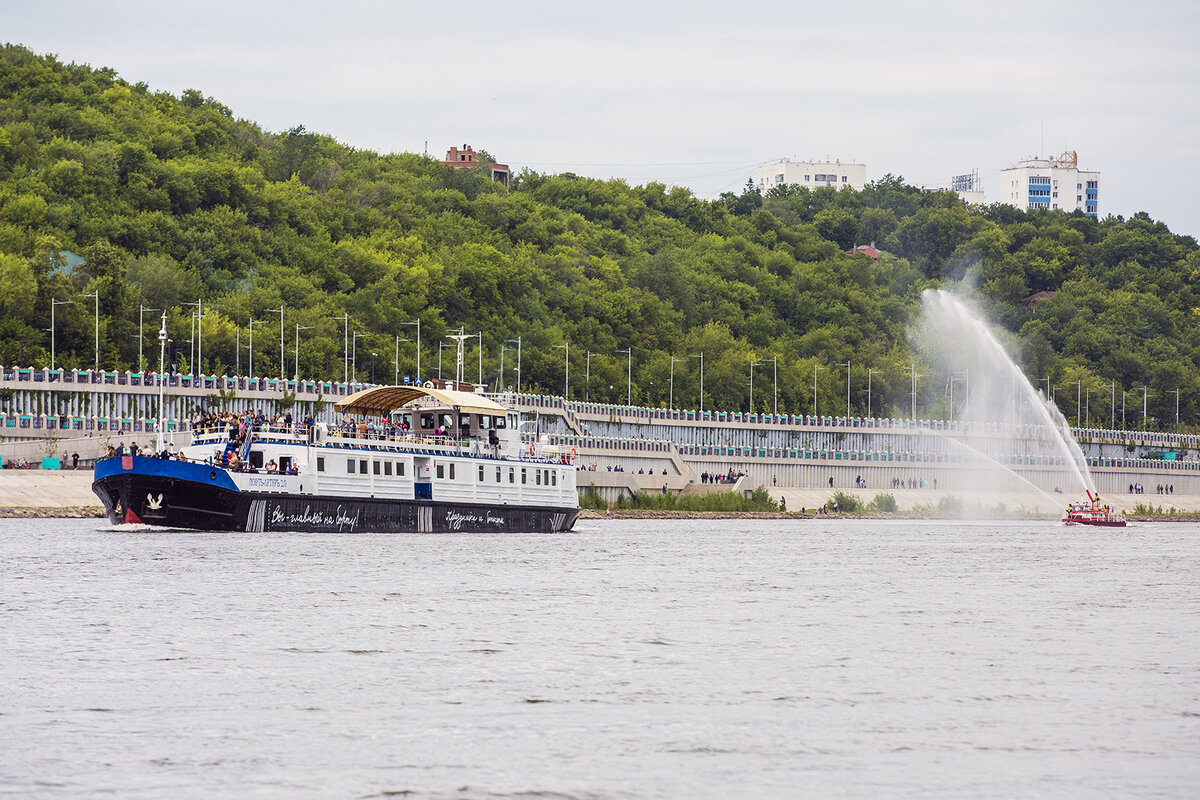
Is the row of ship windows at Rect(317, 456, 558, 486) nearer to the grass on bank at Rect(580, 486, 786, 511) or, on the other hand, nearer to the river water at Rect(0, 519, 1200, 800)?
the river water at Rect(0, 519, 1200, 800)

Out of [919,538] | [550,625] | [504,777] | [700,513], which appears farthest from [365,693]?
[700,513]

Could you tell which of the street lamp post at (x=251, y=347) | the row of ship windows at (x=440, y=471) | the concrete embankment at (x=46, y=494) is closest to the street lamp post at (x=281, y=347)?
the street lamp post at (x=251, y=347)

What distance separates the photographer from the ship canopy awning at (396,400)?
3666 inches

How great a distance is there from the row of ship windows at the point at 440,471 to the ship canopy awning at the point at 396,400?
349cm

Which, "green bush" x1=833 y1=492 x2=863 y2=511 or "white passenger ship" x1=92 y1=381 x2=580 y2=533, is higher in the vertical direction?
"white passenger ship" x1=92 y1=381 x2=580 y2=533

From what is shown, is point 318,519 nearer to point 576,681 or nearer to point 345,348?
point 576,681

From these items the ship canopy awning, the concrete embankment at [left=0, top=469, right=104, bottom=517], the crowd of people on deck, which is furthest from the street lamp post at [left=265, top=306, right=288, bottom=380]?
the ship canopy awning

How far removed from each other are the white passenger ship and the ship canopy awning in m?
0.08

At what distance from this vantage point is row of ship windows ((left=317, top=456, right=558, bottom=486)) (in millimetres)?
85500

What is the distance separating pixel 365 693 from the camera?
33469 mm

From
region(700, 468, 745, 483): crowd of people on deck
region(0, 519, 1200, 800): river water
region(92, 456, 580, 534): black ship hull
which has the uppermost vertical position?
region(92, 456, 580, 534): black ship hull

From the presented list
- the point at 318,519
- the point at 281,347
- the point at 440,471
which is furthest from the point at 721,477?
the point at 318,519

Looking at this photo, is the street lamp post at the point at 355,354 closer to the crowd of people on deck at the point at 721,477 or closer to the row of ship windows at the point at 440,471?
the crowd of people on deck at the point at 721,477

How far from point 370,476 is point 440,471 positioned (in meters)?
5.22
